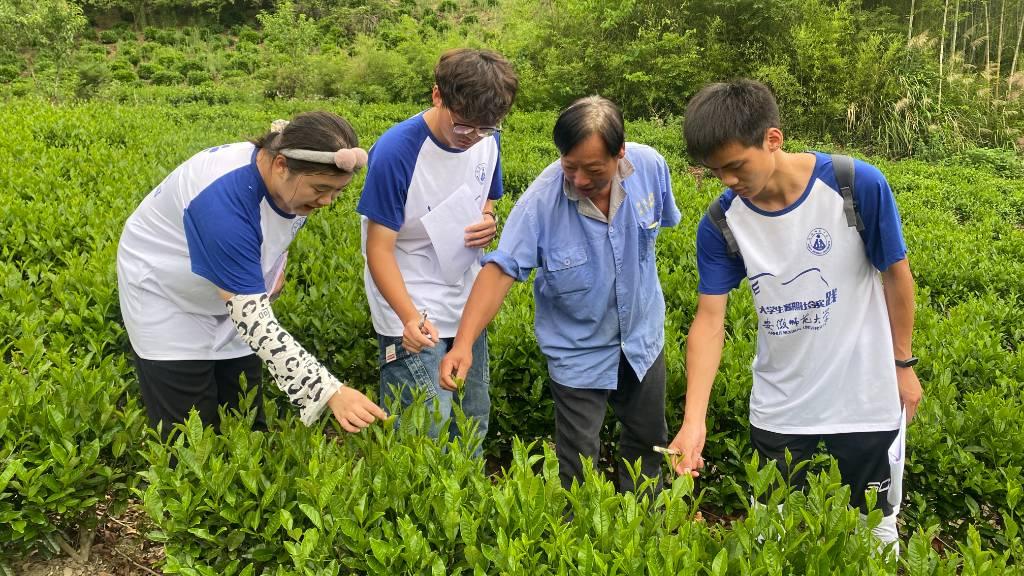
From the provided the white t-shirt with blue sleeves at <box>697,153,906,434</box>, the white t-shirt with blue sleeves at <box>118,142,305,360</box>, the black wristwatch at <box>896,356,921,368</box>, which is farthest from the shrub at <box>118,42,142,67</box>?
the black wristwatch at <box>896,356,921,368</box>

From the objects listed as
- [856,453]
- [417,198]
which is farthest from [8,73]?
[856,453]

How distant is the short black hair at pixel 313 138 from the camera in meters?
2.15

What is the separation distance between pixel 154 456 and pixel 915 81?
52.5 ft

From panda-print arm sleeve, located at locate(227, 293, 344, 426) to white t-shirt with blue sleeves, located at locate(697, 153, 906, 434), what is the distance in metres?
1.33

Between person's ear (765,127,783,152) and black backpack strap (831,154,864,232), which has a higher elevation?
person's ear (765,127,783,152)

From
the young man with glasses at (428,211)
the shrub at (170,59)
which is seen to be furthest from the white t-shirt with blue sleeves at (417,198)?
the shrub at (170,59)

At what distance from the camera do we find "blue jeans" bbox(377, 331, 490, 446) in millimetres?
2631

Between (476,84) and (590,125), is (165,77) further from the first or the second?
(590,125)

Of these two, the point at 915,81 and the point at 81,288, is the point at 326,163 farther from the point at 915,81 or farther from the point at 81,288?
the point at 915,81

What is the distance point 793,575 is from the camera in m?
1.73

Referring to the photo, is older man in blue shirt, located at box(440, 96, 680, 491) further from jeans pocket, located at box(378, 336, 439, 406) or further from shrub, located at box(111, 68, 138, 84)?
shrub, located at box(111, 68, 138, 84)

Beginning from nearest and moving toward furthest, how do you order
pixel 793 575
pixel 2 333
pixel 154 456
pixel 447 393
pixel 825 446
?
pixel 793 575
pixel 154 456
pixel 825 446
pixel 447 393
pixel 2 333

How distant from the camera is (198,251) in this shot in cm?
218

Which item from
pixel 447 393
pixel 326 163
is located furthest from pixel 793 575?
pixel 326 163
